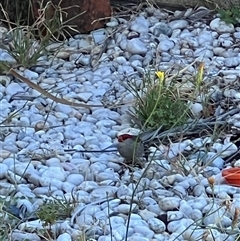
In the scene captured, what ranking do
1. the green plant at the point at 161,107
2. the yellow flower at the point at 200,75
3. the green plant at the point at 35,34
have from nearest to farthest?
the green plant at the point at 161,107 < the yellow flower at the point at 200,75 < the green plant at the point at 35,34

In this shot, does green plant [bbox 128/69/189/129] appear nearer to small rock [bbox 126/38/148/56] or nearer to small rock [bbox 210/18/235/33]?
small rock [bbox 126/38/148/56]

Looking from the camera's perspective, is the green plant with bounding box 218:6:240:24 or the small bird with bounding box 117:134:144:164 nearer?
the small bird with bounding box 117:134:144:164

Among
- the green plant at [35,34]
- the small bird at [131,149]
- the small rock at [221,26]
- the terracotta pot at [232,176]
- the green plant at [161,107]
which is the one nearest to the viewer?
the terracotta pot at [232,176]

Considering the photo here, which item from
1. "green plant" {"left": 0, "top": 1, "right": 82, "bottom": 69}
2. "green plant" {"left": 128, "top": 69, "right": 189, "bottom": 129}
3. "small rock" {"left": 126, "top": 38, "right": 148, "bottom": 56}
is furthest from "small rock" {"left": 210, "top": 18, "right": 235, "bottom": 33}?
"green plant" {"left": 128, "top": 69, "right": 189, "bottom": 129}

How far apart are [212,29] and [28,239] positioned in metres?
1.74

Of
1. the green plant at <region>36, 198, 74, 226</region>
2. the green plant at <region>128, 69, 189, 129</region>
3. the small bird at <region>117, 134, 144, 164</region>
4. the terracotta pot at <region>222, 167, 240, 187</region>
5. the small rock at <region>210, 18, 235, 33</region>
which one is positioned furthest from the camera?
the small rock at <region>210, 18, 235, 33</region>

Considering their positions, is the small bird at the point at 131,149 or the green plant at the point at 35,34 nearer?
the small bird at the point at 131,149

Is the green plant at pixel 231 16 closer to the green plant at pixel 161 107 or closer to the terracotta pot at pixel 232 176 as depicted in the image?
the green plant at pixel 161 107

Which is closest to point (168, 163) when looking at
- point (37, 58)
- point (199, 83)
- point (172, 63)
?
point (199, 83)

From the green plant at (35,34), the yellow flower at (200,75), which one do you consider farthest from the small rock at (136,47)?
the yellow flower at (200,75)

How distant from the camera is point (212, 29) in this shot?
361 cm

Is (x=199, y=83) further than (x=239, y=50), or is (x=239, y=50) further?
(x=239, y=50)

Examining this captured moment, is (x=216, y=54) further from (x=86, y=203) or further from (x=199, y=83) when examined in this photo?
(x=86, y=203)

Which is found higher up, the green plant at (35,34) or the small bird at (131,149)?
the small bird at (131,149)
